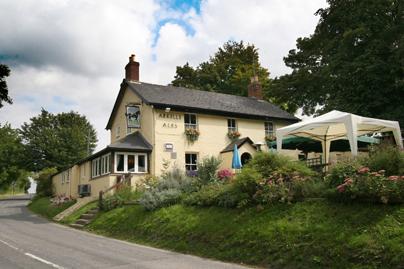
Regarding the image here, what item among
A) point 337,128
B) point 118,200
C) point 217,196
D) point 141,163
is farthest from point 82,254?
point 141,163

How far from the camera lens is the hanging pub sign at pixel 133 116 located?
28.8 m

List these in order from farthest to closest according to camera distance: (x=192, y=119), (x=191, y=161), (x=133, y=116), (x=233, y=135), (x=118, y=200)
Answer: (x=233, y=135) → (x=192, y=119) → (x=133, y=116) → (x=191, y=161) → (x=118, y=200)

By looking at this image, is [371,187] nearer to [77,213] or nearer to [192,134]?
[77,213]

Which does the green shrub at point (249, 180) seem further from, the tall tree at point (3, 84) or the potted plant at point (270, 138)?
the potted plant at point (270, 138)

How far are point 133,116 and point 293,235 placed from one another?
20551mm

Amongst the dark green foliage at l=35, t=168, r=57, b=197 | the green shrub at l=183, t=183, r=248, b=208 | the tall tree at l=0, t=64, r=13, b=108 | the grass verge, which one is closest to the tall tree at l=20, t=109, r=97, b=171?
the dark green foliage at l=35, t=168, r=57, b=197

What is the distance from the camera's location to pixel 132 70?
31250 mm

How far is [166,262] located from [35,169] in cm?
5193

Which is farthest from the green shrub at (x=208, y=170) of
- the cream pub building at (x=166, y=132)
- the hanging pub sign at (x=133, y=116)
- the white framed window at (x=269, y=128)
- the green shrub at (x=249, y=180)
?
the white framed window at (x=269, y=128)

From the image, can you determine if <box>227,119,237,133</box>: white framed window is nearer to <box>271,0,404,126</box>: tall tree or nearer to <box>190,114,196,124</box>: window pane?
<box>190,114,196,124</box>: window pane

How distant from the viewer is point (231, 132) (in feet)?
99.8

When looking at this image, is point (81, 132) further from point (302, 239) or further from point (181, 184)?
point (302, 239)

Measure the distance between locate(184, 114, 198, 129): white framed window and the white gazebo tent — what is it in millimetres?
12671

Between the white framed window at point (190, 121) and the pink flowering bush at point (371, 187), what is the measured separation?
19.0 m
